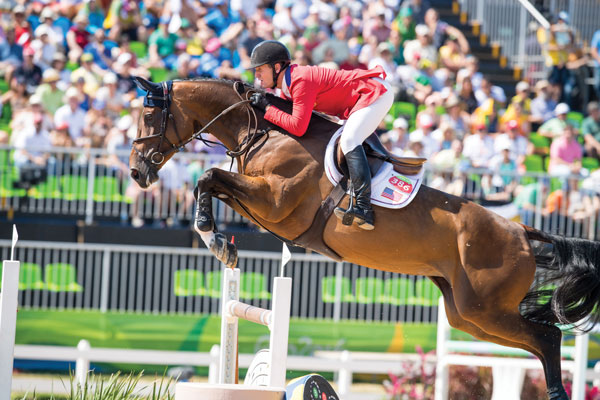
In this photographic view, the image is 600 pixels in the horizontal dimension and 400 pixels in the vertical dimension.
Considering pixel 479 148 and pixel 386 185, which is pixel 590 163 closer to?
pixel 479 148

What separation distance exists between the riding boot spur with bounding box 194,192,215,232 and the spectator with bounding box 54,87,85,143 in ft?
20.9

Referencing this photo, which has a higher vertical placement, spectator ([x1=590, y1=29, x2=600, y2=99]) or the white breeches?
spectator ([x1=590, y1=29, x2=600, y2=99])

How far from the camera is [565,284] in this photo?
22.2ft

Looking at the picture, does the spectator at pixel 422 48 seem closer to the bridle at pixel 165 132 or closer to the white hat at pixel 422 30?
the white hat at pixel 422 30

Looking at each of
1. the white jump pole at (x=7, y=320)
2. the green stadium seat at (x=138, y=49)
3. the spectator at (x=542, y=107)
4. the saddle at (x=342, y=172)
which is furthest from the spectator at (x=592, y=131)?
the white jump pole at (x=7, y=320)

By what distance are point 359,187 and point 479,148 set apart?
7212 millimetres

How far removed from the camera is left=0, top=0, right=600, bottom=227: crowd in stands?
1177 centimetres

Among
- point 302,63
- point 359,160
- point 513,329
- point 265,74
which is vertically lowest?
point 513,329

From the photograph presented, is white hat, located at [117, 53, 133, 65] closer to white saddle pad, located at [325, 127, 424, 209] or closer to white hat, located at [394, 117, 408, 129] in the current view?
white hat, located at [394, 117, 408, 129]

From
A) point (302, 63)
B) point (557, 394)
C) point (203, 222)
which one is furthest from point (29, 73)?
point (557, 394)

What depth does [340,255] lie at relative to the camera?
20.3 ft

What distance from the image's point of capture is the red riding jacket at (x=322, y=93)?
232 inches

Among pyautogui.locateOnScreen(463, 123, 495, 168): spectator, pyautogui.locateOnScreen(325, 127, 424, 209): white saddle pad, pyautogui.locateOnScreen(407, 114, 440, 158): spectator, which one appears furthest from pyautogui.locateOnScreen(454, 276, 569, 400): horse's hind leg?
pyautogui.locateOnScreen(463, 123, 495, 168): spectator

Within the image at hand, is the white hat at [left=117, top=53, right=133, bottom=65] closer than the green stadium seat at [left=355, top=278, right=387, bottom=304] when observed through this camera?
No
